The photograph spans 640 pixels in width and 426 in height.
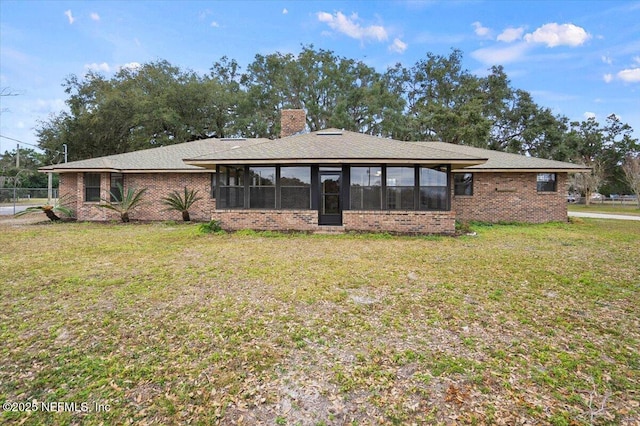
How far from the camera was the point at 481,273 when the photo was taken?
5691 millimetres

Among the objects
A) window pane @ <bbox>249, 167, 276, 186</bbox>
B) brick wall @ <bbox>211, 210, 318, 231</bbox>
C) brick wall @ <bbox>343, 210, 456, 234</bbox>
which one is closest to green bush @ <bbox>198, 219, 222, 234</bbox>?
brick wall @ <bbox>211, 210, 318, 231</bbox>

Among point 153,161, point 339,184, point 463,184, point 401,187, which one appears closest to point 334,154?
point 339,184

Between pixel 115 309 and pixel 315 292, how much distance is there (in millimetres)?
2649

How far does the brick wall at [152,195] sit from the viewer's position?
13773mm

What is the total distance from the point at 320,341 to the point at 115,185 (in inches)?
562

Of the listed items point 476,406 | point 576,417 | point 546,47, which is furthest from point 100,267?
point 546,47

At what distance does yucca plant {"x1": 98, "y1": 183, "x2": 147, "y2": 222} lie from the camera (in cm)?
1305

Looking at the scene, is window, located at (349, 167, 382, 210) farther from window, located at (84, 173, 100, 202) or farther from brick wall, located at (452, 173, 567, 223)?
window, located at (84, 173, 100, 202)

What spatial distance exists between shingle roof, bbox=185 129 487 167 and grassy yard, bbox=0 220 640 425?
13.9ft

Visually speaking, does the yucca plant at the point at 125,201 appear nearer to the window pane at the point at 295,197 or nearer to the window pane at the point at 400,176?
the window pane at the point at 295,197

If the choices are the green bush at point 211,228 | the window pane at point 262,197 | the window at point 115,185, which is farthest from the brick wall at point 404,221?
the window at point 115,185

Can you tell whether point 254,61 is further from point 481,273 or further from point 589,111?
point 589,111

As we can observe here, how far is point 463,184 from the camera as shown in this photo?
13641mm

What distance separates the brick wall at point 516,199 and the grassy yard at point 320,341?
6.97 meters
